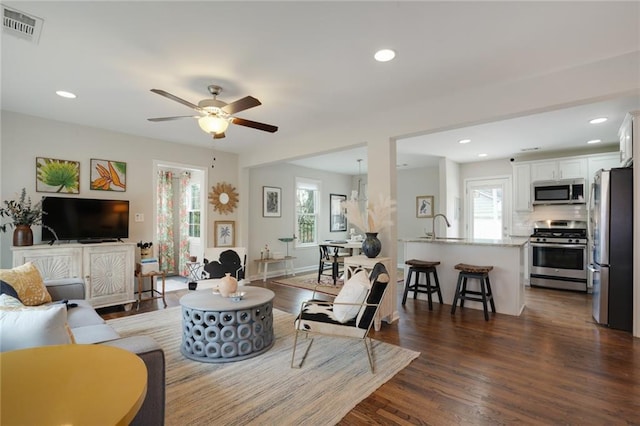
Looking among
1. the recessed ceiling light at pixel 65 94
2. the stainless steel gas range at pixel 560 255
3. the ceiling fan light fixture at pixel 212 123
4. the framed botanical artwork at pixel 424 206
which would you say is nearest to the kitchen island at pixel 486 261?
the stainless steel gas range at pixel 560 255

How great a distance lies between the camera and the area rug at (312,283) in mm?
5539

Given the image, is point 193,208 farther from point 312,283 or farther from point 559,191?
point 559,191

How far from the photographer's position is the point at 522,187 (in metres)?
6.27

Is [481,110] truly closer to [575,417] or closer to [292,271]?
[575,417]

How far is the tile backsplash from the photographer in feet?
19.2

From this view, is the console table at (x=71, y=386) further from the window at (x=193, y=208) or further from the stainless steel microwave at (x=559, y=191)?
the stainless steel microwave at (x=559, y=191)

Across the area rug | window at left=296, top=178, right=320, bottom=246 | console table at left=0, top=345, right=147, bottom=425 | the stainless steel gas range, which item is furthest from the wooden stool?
window at left=296, top=178, right=320, bottom=246

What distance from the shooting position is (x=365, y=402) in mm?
2152

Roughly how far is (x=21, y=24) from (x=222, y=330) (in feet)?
8.78

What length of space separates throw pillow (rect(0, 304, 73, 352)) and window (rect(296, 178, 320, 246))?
6.16m

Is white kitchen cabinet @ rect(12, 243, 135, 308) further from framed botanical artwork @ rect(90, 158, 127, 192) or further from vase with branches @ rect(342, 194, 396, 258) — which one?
vase with branches @ rect(342, 194, 396, 258)

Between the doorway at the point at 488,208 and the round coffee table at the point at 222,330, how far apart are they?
591cm

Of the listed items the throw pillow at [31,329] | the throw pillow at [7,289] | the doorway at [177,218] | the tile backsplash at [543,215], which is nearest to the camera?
the throw pillow at [31,329]

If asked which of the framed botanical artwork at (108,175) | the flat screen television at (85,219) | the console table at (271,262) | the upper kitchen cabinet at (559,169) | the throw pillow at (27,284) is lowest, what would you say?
the console table at (271,262)
